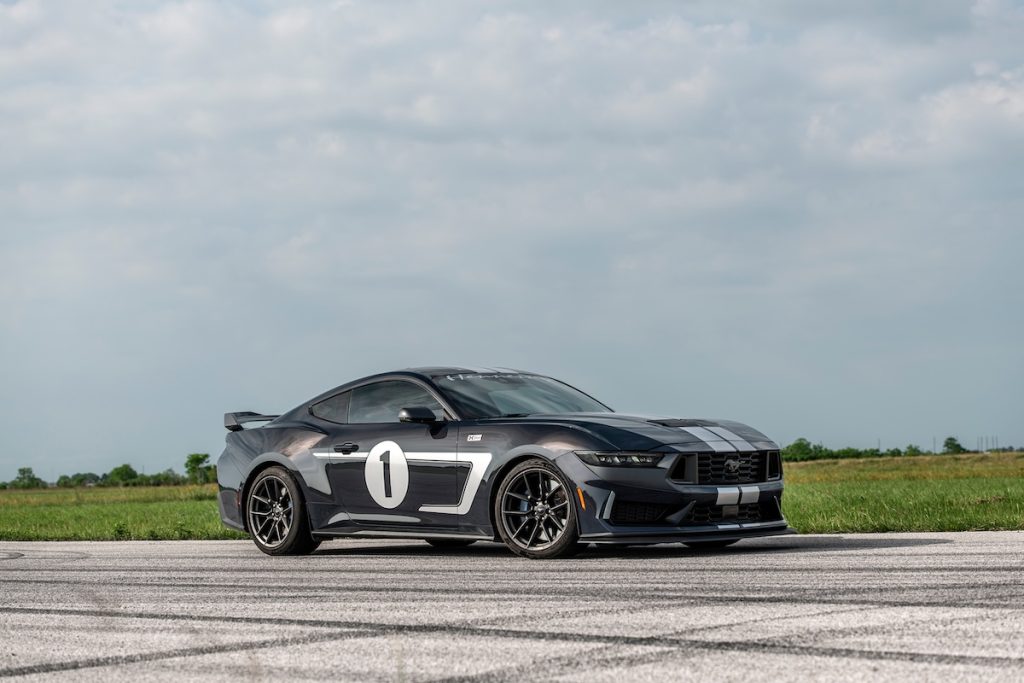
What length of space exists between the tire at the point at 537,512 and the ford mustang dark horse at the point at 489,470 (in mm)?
10

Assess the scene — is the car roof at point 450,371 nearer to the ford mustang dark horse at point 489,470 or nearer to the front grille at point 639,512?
the ford mustang dark horse at point 489,470

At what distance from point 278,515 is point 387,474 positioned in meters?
1.34

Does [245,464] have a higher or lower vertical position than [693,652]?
higher

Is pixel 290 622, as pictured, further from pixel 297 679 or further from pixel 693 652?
pixel 693 652

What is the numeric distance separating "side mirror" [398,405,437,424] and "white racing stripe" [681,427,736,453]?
190 cm

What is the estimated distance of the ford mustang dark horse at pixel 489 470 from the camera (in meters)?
9.23

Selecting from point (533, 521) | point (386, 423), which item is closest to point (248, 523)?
point (386, 423)

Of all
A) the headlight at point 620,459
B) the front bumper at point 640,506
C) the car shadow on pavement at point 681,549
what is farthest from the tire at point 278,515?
the headlight at point 620,459

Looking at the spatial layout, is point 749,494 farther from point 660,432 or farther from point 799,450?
point 799,450

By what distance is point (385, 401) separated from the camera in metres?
11.0

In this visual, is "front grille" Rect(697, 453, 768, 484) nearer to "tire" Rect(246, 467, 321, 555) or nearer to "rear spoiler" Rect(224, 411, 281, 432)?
"tire" Rect(246, 467, 321, 555)

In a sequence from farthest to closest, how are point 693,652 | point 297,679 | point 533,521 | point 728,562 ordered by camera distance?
point 533,521
point 728,562
point 693,652
point 297,679

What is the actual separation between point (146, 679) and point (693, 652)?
187 centimetres

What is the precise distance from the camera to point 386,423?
35.1ft
